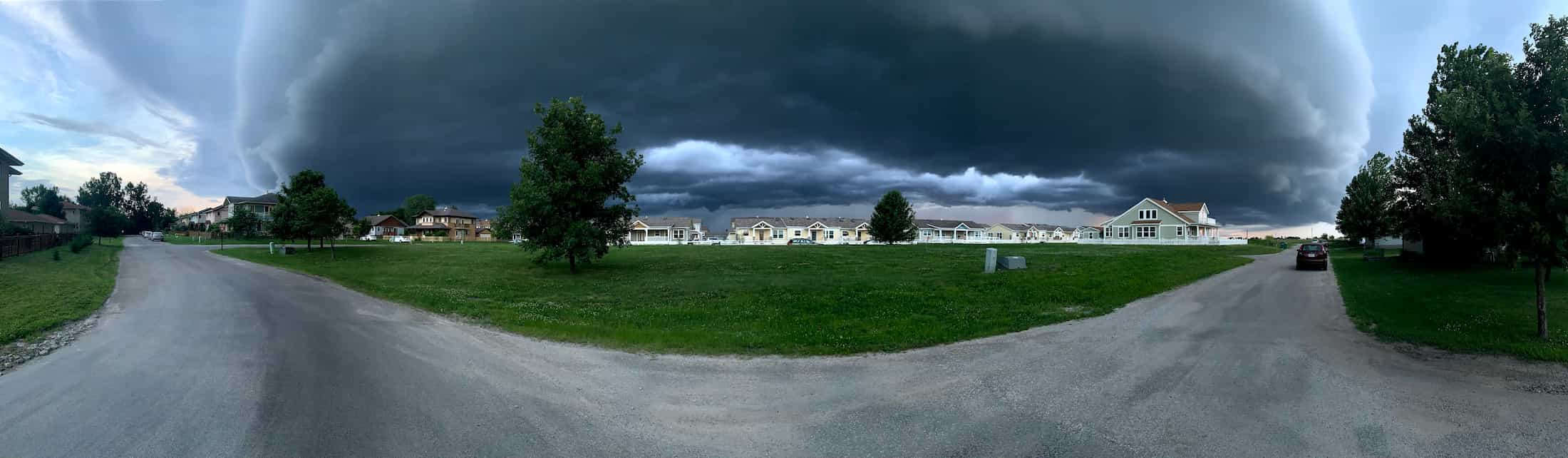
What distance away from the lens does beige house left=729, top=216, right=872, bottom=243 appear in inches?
4289

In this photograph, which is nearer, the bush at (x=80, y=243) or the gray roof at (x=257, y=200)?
the bush at (x=80, y=243)

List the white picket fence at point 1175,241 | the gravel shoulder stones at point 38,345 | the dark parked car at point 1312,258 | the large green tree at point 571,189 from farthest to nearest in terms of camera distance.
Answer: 1. the white picket fence at point 1175,241
2. the dark parked car at point 1312,258
3. the large green tree at point 571,189
4. the gravel shoulder stones at point 38,345

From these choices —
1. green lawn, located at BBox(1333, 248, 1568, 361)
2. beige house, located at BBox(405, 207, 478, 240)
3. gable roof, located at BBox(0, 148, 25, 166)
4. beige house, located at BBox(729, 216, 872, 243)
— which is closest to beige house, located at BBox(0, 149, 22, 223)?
gable roof, located at BBox(0, 148, 25, 166)

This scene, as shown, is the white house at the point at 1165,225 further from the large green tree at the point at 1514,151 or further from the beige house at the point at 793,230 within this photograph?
the large green tree at the point at 1514,151

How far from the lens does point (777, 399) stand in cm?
696

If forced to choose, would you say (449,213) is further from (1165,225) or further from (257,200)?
(1165,225)

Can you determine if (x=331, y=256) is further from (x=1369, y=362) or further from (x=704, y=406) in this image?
(x=1369, y=362)

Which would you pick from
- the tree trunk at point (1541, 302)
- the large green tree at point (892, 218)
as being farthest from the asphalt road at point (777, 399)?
the large green tree at point (892, 218)

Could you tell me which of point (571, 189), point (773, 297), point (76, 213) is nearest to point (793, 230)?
point (571, 189)

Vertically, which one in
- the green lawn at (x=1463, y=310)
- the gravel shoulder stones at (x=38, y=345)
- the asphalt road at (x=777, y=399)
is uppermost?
the green lawn at (x=1463, y=310)

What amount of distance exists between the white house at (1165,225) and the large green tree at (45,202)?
580 ft

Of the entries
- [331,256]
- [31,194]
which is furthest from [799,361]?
[31,194]

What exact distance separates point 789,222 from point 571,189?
85.1 meters

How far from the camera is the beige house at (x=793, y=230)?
108938 mm
